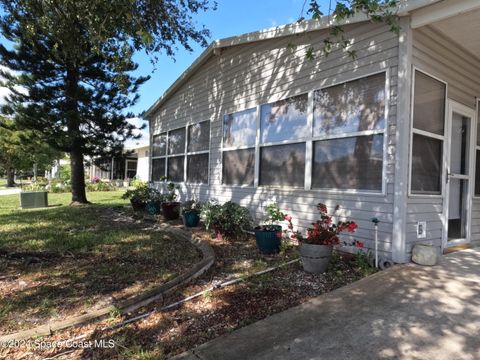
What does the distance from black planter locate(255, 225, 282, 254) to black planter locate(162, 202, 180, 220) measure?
3.82 m

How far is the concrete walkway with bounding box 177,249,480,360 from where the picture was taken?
95.4 inches

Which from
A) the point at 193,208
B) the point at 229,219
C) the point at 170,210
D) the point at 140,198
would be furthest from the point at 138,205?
the point at 229,219

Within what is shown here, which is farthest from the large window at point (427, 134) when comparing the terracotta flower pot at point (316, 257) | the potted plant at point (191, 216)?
the potted plant at point (191, 216)

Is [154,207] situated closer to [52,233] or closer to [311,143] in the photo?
[52,233]

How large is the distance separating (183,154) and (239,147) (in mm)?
2797

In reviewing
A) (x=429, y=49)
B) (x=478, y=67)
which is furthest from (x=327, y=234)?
(x=478, y=67)

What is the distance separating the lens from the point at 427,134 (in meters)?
4.35

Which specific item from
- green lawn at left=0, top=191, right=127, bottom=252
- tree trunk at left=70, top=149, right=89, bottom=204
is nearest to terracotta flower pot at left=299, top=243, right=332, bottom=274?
green lawn at left=0, top=191, right=127, bottom=252

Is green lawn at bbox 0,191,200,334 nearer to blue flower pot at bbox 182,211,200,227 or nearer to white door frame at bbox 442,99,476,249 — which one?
blue flower pot at bbox 182,211,200,227

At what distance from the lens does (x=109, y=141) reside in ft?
39.9

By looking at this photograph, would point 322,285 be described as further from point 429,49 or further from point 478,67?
point 478,67

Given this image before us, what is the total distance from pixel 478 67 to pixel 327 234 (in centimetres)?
375

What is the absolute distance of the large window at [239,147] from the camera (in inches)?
265

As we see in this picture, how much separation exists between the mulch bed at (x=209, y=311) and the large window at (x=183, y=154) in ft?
13.8
